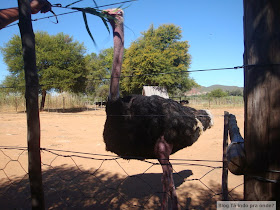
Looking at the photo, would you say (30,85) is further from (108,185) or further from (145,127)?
(108,185)

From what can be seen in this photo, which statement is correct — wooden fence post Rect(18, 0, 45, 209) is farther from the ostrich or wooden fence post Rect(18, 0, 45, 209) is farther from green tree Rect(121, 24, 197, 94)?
green tree Rect(121, 24, 197, 94)

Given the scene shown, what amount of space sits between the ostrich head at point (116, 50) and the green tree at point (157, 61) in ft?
31.1

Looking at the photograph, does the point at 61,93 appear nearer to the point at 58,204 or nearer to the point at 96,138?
the point at 96,138

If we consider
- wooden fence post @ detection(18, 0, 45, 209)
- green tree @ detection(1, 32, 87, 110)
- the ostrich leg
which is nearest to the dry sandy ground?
the ostrich leg

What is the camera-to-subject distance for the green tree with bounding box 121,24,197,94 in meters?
16.1

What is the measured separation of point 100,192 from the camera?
12.5 ft

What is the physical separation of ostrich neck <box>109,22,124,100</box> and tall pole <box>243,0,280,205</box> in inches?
76.9

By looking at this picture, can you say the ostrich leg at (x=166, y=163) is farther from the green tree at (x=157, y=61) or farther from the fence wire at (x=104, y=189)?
the green tree at (x=157, y=61)

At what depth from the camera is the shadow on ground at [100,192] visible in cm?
337

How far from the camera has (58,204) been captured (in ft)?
10.9

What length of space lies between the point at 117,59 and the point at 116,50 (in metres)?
0.15

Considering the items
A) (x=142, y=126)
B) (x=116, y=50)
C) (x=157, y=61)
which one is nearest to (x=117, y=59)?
(x=116, y=50)

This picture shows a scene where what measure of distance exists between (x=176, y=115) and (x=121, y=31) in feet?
4.73

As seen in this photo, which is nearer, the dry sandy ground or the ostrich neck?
the ostrich neck
